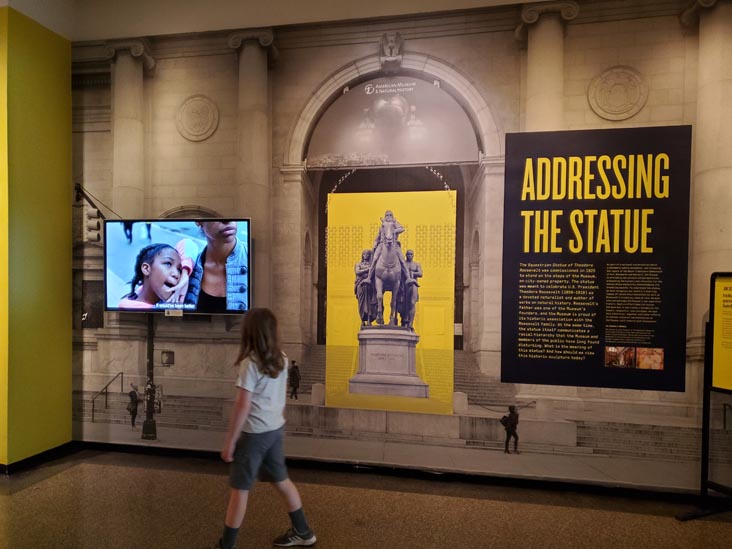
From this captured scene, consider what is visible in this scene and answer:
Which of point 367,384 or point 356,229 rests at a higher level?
point 356,229

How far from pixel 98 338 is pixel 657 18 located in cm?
546

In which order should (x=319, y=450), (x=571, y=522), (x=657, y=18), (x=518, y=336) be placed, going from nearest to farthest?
(x=571, y=522) < (x=657, y=18) < (x=518, y=336) < (x=319, y=450)

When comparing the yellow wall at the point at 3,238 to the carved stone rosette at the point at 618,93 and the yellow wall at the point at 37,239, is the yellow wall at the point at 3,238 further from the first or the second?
the carved stone rosette at the point at 618,93

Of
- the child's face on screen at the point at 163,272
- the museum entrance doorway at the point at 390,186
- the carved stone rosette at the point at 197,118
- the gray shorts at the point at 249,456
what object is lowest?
the gray shorts at the point at 249,456

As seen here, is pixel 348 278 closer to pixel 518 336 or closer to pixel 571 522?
pixel 518 336

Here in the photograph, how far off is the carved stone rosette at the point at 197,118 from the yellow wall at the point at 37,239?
3.71 feet

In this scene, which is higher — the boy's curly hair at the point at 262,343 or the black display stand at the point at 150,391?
the boy's curly hair at the point at 262,343

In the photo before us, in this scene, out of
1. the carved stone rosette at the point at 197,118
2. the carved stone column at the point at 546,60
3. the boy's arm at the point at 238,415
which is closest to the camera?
the boy's arm at the point at 238,415

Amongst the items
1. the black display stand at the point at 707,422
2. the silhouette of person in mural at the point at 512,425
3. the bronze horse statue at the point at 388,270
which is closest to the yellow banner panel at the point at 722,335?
the black display stand at the point at 707,422

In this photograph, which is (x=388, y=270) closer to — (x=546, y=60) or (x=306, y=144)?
(x=306, y=144)

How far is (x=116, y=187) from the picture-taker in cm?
407

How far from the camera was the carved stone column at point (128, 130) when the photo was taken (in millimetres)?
4016

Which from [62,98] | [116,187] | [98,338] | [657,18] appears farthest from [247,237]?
[657,18]

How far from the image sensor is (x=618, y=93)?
336cm
